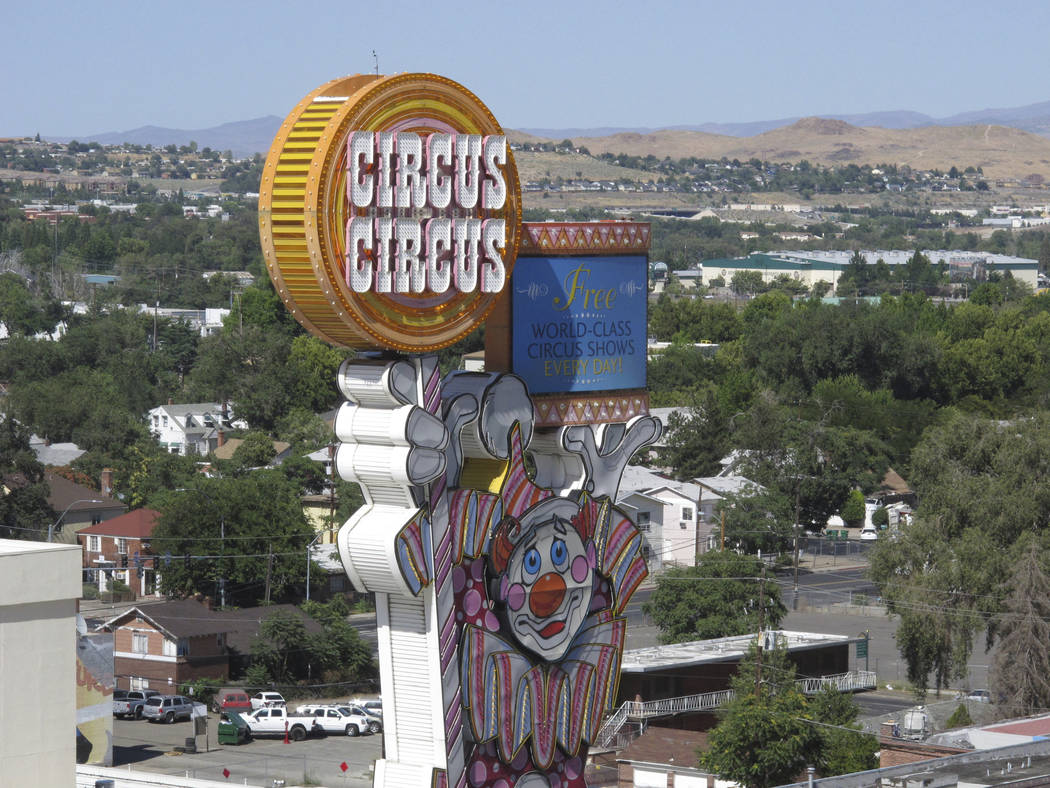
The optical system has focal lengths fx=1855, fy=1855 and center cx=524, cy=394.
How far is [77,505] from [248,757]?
39783 mm

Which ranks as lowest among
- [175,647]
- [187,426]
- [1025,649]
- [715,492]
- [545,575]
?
[175,647]

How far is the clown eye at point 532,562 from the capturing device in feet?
116

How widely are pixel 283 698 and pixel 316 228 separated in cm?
4179

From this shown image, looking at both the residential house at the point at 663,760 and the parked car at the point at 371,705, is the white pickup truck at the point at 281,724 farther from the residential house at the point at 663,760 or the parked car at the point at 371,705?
the residential house at the point at 663,760

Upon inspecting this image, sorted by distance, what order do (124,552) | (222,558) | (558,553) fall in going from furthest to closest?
1. (124,552)
2. (222,558)
3. (558,553)

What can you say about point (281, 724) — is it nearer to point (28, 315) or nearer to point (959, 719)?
point (959, 719)

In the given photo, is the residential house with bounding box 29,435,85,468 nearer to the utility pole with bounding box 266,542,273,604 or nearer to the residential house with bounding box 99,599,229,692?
the utility pole with bounding box 266,542,273,604

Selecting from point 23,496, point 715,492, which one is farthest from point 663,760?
point 715,492

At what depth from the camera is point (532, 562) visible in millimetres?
35531

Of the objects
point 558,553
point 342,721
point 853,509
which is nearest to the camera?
point 558,553

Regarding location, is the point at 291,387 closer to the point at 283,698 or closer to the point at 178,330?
the point at 178,330

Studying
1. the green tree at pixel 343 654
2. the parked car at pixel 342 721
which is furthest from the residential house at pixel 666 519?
the parked car at pixel 342 721

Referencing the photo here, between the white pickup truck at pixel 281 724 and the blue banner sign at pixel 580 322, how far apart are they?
31958mm

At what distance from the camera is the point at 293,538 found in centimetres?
8375
